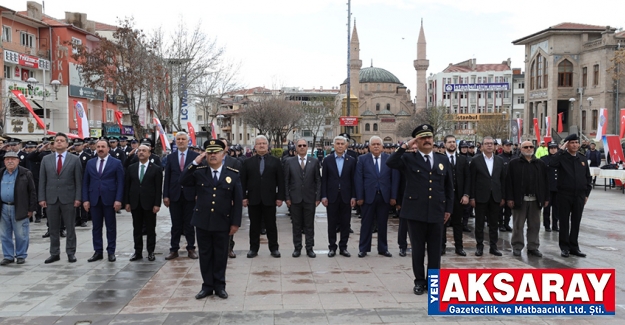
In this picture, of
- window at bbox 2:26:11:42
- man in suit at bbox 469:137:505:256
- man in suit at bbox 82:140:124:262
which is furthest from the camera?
window at bbox 2:26:11:42

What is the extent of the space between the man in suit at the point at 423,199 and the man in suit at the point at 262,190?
9.65ft

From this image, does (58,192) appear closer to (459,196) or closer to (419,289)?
(419,289)

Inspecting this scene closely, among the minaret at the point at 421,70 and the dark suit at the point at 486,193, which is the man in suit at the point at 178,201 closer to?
the dark suit at the point at 486,193

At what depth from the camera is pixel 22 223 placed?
908cm

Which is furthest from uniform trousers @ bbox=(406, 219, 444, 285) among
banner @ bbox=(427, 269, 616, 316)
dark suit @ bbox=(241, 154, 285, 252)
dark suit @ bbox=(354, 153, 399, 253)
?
dark suit @ bbox=(241, 154, 285, 252)

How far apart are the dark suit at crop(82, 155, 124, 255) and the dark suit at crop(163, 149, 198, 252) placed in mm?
779

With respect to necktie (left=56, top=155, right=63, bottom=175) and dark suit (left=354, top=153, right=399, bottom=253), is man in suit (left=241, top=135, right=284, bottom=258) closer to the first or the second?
dark suit (left=354, top=153, right=399, bottom=253)

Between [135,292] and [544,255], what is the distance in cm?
679

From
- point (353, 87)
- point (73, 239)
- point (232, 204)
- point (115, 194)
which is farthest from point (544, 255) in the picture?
point (353, 87)

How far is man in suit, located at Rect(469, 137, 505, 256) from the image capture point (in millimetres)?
9734

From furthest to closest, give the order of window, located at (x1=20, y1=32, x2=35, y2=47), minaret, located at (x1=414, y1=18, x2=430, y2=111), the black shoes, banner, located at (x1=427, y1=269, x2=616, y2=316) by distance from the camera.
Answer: minaret, located at (x1=414, y1=18, x2=430, y2=111) → window, located at (x1=20, y1=32, x2=35, y2=47) → the black shoes → banner, located at (x1=427, y1=269, x2=616, y2=316)

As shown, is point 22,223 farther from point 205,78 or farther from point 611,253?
point 205,78

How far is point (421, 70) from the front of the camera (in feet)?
368

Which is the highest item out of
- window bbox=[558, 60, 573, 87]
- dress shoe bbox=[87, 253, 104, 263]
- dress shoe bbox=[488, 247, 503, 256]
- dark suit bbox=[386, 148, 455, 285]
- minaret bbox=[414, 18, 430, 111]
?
minaret bbox=[414, 18, 430, 111]
